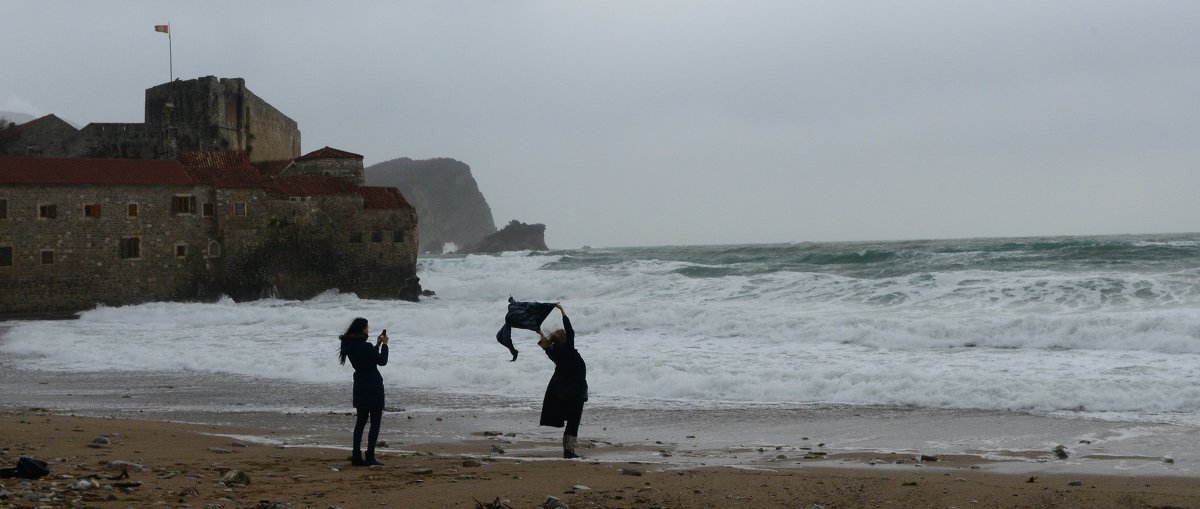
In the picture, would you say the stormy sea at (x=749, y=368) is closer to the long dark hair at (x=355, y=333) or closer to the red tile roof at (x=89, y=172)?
the long dark hair at (x=355, y=333)

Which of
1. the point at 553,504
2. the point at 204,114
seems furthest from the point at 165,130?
the point at 553,504

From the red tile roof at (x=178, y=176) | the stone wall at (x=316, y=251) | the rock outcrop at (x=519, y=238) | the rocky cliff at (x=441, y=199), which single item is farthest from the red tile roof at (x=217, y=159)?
the rocky cliff at (x=441, y=199)

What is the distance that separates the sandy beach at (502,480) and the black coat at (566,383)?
41 centimetres

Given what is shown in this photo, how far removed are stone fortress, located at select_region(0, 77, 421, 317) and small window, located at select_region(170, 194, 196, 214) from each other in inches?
1.4

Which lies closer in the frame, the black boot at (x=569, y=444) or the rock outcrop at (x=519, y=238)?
the black boot at (x=569, y=444)

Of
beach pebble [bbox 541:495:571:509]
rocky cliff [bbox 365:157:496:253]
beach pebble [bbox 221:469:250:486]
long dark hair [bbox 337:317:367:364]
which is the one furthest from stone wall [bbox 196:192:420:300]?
rocky cliff [bbox 365:157:496:253]

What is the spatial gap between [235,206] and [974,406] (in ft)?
98.0

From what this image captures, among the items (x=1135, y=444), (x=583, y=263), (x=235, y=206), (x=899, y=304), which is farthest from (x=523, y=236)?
(x=1135, y=444)

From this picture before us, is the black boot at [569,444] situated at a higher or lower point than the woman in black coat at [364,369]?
lower

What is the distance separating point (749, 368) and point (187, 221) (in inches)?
1028

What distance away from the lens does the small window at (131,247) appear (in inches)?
1375

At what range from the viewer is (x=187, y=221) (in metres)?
35.8

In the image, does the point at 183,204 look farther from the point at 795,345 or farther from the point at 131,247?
the point at 795,345

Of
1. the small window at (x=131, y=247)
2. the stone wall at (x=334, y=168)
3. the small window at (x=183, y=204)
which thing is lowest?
the small window at (x=131, y=247)
